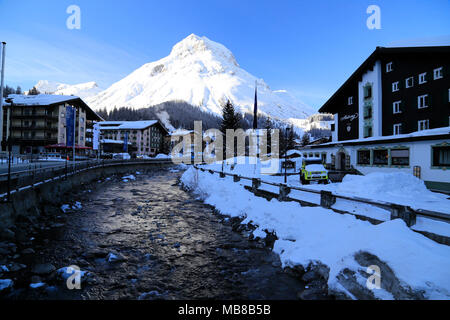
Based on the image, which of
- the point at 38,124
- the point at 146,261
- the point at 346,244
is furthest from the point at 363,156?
the point at 38,124

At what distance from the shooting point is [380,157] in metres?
22.8

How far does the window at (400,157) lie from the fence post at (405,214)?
57.0ft

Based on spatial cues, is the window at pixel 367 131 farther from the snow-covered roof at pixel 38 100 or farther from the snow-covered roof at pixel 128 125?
the snow-covered roof at pixel 128 125

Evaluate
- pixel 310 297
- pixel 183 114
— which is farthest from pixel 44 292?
pixel 183 114

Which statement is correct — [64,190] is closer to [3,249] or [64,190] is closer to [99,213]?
[99,213]

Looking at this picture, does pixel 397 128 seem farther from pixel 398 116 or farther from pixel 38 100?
pixel 38 100

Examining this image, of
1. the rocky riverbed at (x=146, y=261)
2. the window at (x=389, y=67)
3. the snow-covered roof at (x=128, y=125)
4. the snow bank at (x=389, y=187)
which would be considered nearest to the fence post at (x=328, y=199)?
the rocky riverbed at (x=146, y=261)

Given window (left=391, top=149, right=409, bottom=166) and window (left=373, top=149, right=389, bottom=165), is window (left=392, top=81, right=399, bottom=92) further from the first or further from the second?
window (left=391, top=149, right=409, bottom=166)

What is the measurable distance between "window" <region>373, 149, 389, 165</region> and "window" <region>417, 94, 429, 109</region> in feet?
21.1

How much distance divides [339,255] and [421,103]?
2570 cm

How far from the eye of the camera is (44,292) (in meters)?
5.59

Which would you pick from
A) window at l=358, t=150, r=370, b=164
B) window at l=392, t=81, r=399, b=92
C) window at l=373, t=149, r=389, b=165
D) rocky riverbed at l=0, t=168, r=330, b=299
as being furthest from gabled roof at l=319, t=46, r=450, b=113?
rocky riverbed at l=0, t=168, r=330, b=299

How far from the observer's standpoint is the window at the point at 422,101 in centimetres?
2286
